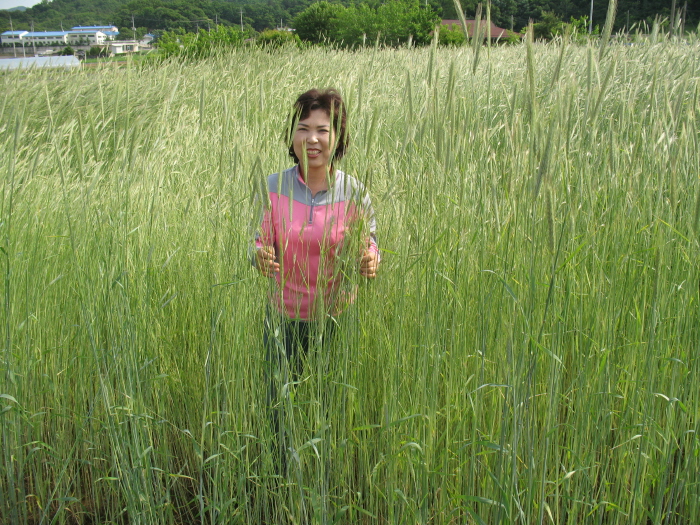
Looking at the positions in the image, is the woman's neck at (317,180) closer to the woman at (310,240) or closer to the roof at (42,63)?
the woman at (310,240)

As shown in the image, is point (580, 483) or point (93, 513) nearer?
point (580, 483)

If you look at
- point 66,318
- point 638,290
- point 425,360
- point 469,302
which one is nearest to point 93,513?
point 66,318

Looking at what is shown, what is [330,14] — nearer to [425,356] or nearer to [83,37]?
[425,356]

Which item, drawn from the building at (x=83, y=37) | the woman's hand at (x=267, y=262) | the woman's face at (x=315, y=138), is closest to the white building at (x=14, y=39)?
the woman's face at (x=315, y=138)

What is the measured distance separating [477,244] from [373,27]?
54.9 ft

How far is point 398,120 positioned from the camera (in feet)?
12.9

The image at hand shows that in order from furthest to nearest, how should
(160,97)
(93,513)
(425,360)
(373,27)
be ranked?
(373,27)
(160,97)
(93,513)
(425,360)

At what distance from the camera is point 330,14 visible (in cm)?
1984

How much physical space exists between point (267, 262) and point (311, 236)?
0.36 meters

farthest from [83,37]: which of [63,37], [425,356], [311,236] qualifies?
Result: [425,356]

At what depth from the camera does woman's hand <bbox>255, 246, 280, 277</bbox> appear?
1.31 meters

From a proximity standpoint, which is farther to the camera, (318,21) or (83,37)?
(83,37)

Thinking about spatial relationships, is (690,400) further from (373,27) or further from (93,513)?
(373,27)

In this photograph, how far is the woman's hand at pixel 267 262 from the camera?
1.31 meters
